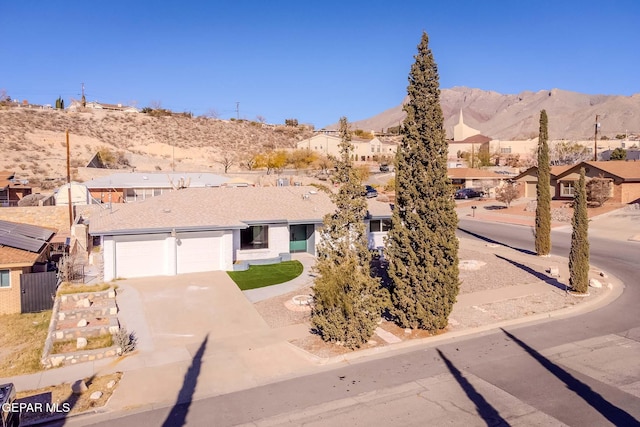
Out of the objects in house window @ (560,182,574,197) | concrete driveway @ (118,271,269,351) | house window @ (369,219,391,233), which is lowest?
concrete driveway @ (118,271,269,351)

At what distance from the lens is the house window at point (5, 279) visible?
2156 centimetres

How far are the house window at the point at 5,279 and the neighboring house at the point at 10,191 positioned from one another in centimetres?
2405

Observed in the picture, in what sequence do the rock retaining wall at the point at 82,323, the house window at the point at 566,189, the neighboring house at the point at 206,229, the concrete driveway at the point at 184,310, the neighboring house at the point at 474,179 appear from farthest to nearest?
the neighboring house at the point at 474,179, the house window at the point at 566,189, the neighboring house at the point at 206,229, the concrete driveway at the point at 184,310, the rock retaining wall at the point at 82,323

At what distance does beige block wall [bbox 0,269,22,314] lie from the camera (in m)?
21.4

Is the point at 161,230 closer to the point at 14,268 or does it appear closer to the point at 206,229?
the point at 206,229

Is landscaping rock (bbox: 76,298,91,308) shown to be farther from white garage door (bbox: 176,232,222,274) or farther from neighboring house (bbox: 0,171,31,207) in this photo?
neighboring house (bbox: 0,171,31,207)

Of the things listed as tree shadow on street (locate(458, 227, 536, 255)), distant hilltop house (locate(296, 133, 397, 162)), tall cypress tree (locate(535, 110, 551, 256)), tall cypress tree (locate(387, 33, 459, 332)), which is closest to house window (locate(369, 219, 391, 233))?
tall cypress tree (locate(535, 110, 551, 256))

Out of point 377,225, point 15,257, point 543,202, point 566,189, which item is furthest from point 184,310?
point 566,189

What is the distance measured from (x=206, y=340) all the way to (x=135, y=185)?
1226 inches

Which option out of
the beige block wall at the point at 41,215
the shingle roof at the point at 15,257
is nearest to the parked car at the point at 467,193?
the beige block wall at the point at 41,215

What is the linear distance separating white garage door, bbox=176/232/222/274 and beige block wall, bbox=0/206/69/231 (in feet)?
51.3

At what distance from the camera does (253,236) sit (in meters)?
26.8

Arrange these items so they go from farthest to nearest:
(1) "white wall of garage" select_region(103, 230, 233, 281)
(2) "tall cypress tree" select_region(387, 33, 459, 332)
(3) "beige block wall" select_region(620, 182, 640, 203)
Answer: (3) "beige block wall" select_region(620, 182, 640, 203) → (1) "white wall of garage" select_region(103, 230, 233, 281) → (2) "tall cypress tree" select_region(387, 33, 459, 332)

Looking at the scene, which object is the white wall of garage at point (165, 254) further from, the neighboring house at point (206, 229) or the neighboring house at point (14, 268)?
the neighboring house at point (14, 268)
